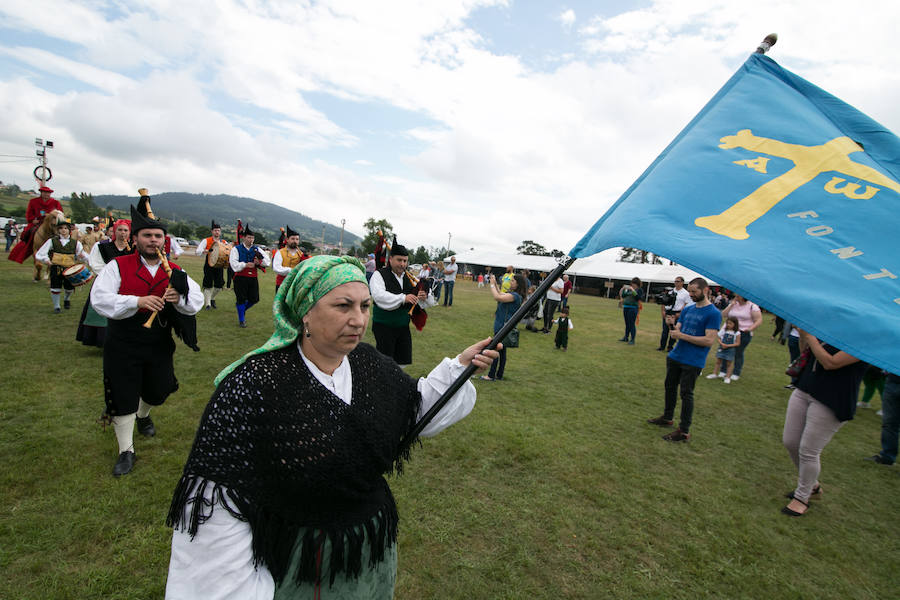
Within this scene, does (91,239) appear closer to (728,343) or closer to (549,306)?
(549,306)

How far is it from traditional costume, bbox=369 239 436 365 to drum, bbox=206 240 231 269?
6.68m

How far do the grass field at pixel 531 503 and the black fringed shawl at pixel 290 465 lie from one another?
1.62 meters

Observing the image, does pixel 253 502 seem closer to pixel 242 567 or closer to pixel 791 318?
pixel 242 567

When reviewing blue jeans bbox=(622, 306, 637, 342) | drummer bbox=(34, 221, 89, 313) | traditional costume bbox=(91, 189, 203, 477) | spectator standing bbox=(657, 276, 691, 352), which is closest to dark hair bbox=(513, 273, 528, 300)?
spectator standing bbox=(657, 276, 691, 352)

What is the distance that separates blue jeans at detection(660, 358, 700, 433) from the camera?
5.26m

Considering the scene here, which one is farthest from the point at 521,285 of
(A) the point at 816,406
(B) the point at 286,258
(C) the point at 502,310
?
(A) the point at 816,406

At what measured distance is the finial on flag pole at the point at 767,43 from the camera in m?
1.87

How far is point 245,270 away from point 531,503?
836 cm

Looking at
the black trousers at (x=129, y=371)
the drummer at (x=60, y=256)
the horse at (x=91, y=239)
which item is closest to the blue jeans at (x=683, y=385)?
the black trousers at (x=129, y=371)

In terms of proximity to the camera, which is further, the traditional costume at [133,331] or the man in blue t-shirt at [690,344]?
the man in blue t-shirt at [690,344]

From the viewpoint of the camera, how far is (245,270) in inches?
377

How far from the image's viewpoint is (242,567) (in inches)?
47.3

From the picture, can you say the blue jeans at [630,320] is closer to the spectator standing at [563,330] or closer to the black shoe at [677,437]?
the spectator standing at [563,330]

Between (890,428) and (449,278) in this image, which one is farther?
(449,278)
